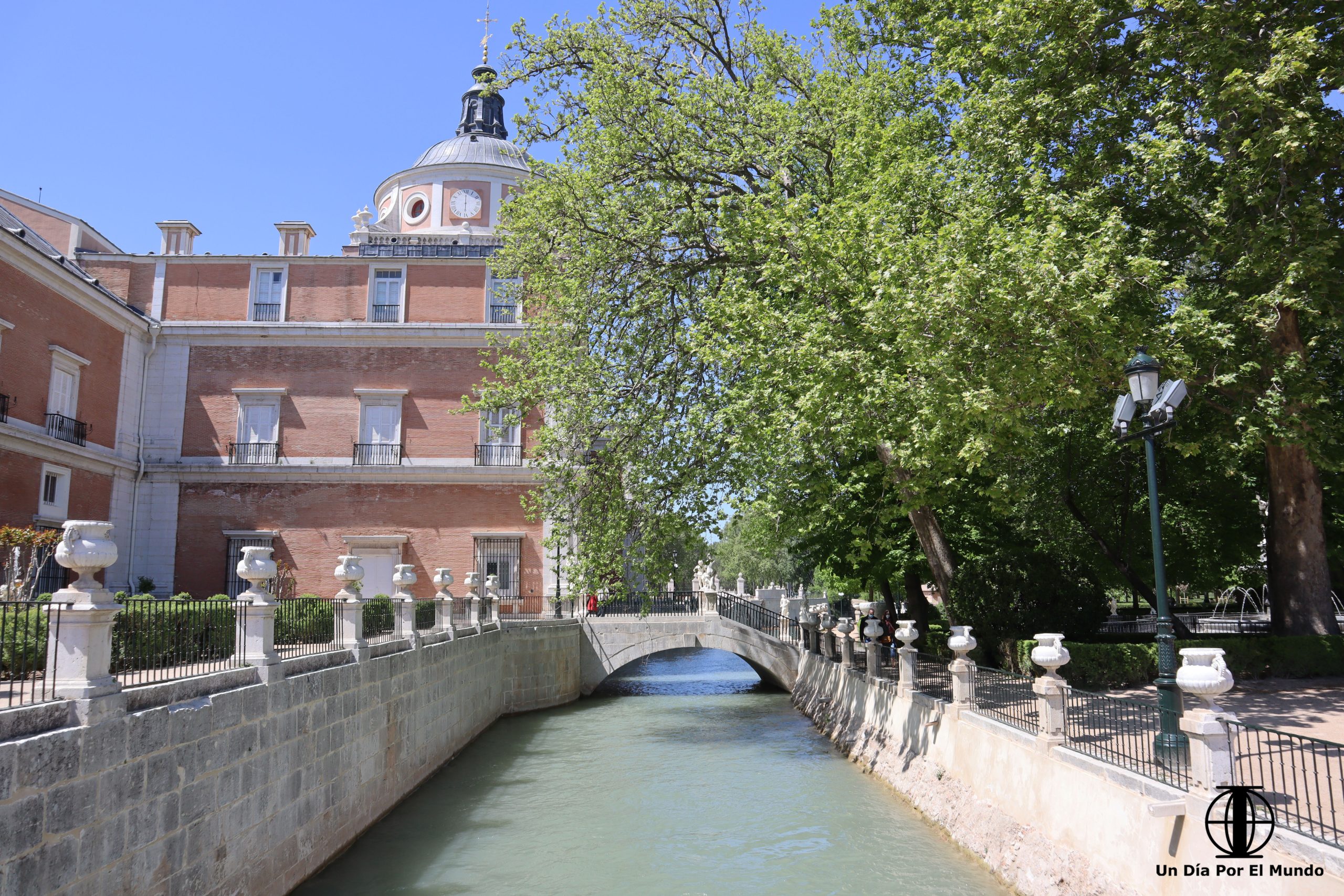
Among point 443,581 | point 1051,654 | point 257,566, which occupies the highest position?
point 257,566

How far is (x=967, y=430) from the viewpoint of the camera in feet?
48.0

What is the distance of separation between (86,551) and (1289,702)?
15.6 metres

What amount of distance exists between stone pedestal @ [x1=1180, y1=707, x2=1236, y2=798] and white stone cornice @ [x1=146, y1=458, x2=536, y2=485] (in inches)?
960

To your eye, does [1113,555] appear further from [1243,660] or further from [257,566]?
[257,566]

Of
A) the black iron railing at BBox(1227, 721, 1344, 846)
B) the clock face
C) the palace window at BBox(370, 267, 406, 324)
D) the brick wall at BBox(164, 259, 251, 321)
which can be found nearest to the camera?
the black iron railing at BBox(1227, 721, 1344, 846)

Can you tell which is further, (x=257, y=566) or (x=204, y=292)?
(x=204, y=292)

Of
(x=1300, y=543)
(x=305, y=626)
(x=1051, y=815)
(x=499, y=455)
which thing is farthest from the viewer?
(x=499, y=455)

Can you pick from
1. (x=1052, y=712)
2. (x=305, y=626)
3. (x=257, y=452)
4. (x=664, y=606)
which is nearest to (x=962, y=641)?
(x=1052, y=712)

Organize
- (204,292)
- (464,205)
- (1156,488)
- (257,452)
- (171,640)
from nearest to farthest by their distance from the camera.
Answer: (171,640), (1156,488), (257,452), (204,292), (464,205)

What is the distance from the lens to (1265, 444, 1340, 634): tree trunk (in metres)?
17.0

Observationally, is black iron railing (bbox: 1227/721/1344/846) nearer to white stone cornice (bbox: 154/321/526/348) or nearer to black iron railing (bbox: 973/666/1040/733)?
black iron railing (bbox: 973/666/1040/733)

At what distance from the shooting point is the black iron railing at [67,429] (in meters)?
25.3

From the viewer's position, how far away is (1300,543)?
17094 millimetres

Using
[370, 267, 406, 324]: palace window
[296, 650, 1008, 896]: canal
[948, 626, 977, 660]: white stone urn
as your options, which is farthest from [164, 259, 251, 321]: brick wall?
[948, 626, 977, 660]: white stone urn
